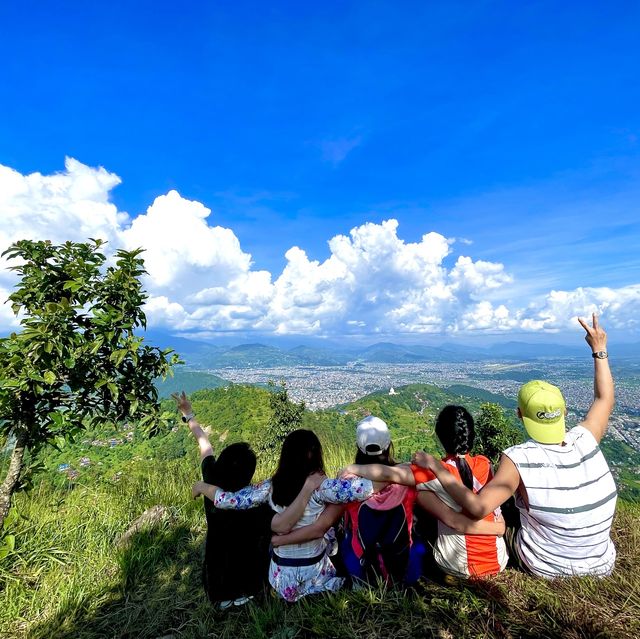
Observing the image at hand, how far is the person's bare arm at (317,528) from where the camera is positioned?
2664mm

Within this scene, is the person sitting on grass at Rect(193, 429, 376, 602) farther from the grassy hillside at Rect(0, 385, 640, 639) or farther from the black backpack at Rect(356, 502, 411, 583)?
the black backpack at Rect(356, 502, 411, 583)

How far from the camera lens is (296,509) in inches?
103

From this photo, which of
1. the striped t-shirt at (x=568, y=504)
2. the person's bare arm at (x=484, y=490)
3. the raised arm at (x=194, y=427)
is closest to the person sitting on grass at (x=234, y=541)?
the raised arm at (x=194, y=427)

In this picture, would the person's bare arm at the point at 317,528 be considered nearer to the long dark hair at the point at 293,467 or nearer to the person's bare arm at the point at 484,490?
the long dark hair at the point at 293,467

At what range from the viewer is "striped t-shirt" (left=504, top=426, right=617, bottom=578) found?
239cm

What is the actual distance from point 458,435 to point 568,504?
0.78 metres

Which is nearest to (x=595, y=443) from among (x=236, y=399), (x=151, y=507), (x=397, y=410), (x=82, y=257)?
(x=82, y=257)

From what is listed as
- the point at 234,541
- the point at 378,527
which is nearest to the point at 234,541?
the point at 234,541

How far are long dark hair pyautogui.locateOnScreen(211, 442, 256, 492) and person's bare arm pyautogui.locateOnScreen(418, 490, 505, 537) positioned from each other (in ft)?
4.64

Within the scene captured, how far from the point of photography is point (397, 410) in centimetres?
5981

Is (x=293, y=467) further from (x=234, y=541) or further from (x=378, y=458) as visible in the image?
(x=234, y=541)

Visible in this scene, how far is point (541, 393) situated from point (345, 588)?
6.78ft

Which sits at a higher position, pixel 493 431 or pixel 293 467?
pixel 293 467

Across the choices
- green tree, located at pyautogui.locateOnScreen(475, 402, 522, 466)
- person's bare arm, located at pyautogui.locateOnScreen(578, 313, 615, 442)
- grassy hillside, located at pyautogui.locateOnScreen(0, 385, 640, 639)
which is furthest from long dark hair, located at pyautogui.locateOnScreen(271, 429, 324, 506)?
green tree, located at pyautogui.locateOnScreen(475, 402, 522, 466)
